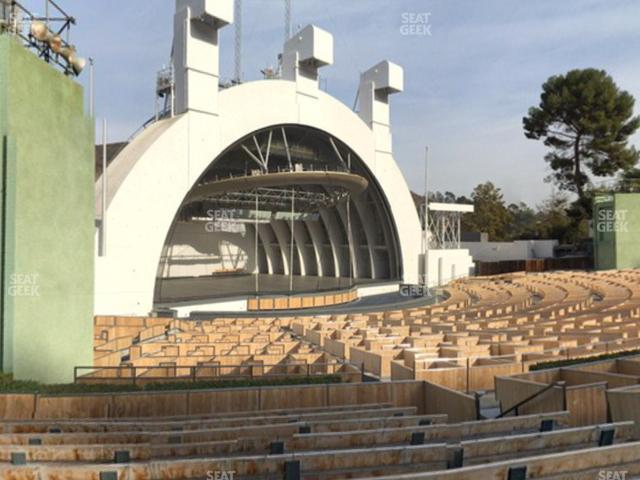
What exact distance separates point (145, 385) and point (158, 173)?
68.5 feet

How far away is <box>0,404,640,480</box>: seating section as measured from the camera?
14.1 ft

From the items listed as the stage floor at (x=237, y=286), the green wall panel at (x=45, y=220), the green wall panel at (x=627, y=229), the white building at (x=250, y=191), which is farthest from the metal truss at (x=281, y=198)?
the green wall panel at (x=45, y=220)

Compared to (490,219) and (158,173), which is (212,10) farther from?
(490,219)

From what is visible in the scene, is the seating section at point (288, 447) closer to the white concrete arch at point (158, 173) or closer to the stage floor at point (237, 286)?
the white concrete arch at point (158, 173)

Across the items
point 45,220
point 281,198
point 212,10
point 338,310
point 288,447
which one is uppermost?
point 212,10

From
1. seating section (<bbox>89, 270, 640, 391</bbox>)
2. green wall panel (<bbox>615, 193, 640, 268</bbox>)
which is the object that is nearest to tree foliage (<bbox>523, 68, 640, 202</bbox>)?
green wall panel (<bbox>615, 193, 640, 268</bbox>)

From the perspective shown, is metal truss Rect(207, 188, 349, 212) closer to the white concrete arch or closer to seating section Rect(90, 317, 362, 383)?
the white concrete arch

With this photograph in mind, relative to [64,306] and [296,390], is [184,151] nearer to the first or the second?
[64,306]

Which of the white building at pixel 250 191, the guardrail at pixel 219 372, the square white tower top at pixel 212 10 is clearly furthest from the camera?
the white building at pixel 250 191

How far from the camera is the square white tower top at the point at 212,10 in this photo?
28938mm

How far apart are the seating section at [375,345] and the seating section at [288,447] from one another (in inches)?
177

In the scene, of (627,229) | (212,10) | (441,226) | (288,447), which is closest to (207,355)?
(288,447)

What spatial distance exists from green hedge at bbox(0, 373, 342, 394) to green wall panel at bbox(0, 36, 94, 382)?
1.23m

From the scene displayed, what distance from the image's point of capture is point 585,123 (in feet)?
185
